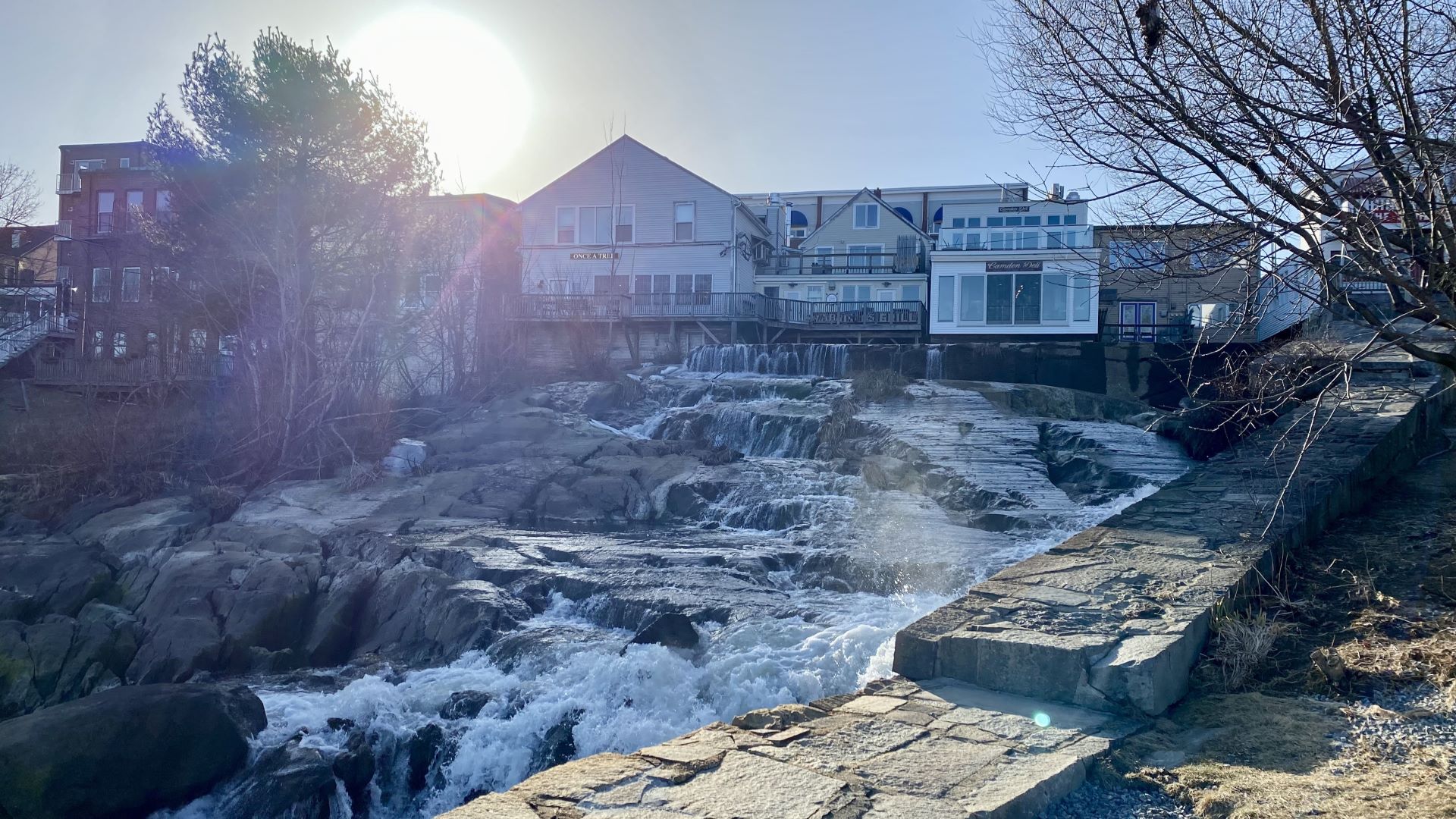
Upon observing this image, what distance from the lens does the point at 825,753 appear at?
4.29 m

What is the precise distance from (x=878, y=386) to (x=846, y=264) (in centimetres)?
1599

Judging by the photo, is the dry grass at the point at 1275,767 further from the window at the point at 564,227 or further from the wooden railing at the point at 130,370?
the window at the point at 564,227

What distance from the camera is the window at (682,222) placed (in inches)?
1395

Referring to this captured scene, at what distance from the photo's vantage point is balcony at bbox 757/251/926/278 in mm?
35812

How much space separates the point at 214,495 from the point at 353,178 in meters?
8.82

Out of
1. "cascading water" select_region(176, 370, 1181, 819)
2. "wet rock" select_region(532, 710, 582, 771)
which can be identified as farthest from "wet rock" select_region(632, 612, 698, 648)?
"wet rock" select_region(532, 710, 582, 771)

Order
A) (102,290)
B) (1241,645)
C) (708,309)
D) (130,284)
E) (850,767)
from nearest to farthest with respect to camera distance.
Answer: (850,767)
(1241,645)
(102,290)
(130,284)
(708,309)

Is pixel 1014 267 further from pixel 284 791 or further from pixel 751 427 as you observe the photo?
pixel 284 791

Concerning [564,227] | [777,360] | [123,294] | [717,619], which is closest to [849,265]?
[564,227]

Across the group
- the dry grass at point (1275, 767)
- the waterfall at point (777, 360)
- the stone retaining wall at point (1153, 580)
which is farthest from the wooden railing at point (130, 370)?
the dry grass at point (1275, 767)

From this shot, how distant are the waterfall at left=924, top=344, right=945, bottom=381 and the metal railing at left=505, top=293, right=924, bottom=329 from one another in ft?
19.1

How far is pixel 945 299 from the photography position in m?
31.9

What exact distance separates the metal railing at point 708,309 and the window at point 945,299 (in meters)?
0.97

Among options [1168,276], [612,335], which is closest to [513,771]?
[1168,276]
